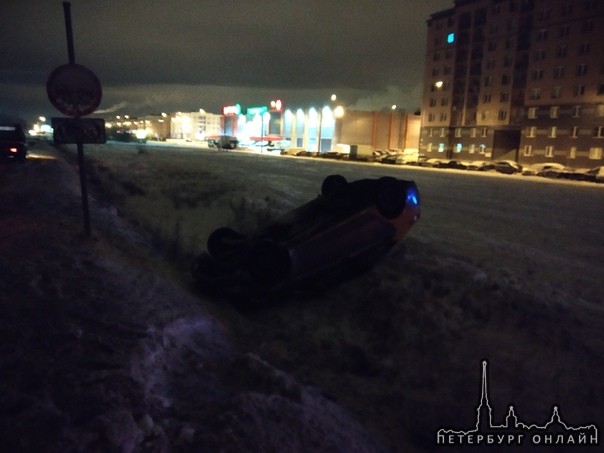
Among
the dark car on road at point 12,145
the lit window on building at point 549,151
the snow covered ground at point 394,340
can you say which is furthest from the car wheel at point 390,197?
the lit window on building at point 549,151

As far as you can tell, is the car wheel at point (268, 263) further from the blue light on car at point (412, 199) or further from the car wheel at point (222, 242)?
the blue light on car at point (412, 199)

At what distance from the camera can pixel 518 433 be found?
15.2 ft

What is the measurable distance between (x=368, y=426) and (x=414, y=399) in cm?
83

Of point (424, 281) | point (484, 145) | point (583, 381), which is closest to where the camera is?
point (583, 381)

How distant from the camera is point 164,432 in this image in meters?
3.17

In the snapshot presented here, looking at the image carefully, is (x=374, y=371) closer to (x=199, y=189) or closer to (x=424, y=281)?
(x=424, y=281)

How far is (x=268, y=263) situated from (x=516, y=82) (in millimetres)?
66606

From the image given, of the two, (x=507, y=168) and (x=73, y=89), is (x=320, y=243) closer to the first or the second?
(x=73, y=89)

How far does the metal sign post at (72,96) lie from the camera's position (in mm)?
Result: 6672

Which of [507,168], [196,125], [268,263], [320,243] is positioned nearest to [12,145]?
[268,263]

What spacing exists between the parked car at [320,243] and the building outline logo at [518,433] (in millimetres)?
2823

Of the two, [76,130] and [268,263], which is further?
[76,130]

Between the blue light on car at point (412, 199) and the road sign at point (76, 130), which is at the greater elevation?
the road sign at point (76, 130)

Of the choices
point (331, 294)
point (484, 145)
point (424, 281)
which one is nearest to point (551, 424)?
point (424, 281)
